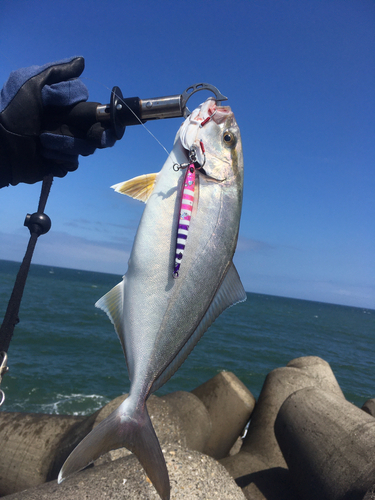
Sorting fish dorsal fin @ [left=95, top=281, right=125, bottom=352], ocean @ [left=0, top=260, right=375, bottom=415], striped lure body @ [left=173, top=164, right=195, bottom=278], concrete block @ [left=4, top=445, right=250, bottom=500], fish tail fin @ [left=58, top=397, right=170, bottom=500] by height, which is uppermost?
striped lure body @ [left=173, top=164, right=195, bottom=278]

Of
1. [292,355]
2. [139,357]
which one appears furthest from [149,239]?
[292,355]

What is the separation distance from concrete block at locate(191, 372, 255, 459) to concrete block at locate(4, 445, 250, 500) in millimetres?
3615

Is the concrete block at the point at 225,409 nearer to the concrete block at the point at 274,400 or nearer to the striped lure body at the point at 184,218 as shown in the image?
the concrete block at the point at 274,400

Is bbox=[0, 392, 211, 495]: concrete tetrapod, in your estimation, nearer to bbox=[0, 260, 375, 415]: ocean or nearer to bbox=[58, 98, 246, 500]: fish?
bbox=[58, 98, 246, 500]: fish

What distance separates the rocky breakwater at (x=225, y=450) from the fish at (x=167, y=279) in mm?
1125

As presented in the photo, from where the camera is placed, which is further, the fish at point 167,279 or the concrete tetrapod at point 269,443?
the concrete tetrapod at point 269,443

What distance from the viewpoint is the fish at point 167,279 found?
5.89 ft

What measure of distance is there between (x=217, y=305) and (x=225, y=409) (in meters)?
5.48

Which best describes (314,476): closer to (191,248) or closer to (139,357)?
(139,357)

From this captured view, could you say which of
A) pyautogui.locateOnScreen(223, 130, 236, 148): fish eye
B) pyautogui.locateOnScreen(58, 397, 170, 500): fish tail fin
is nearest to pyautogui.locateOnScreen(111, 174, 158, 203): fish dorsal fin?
pyautogui.locateOnScreen(223, 130, 236, 148): fish eye

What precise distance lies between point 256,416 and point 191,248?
6177mm

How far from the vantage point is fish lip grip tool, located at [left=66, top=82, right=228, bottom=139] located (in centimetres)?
202

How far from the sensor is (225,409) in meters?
6.45

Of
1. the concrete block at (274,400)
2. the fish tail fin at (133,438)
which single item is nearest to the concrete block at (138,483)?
the fish tail fin at (133,438)
